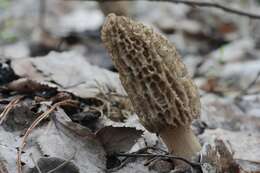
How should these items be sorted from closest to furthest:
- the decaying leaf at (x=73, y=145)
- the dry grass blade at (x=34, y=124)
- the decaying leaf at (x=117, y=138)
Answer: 1. the dry grass blade at (x=34, y=124)
2. the decaying leaf at (x=73, y=145)
3. the decaying leaf at (x=117, y=138)

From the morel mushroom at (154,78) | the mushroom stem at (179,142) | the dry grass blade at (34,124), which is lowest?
the mushroom stem at (179,142)

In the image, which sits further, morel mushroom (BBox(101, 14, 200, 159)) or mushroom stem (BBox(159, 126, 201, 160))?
mushroom stem (BBox(159, 126, 201, 160))

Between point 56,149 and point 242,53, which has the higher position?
point 56,149

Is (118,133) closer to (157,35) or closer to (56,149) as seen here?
(56,149)

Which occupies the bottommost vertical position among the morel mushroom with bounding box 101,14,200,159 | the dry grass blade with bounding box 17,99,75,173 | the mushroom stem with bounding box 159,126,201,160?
the mushroom stem with bounding box 159,126,201,160

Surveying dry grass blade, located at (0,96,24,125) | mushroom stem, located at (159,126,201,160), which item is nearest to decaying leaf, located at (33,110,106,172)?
dry grass blade, located at (0,96,24,125)

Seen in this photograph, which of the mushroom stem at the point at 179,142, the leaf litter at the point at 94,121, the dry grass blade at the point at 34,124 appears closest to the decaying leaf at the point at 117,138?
the leaf litter at the point at 94,121

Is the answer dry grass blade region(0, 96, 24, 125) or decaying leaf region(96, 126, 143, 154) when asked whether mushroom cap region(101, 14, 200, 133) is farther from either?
dry grass blade region(0, 96, 24, 125)

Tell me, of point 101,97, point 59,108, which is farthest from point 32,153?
point 101,97

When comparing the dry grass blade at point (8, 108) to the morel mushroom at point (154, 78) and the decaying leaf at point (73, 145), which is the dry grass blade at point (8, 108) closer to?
the decaying leaf at point (73, 145)
